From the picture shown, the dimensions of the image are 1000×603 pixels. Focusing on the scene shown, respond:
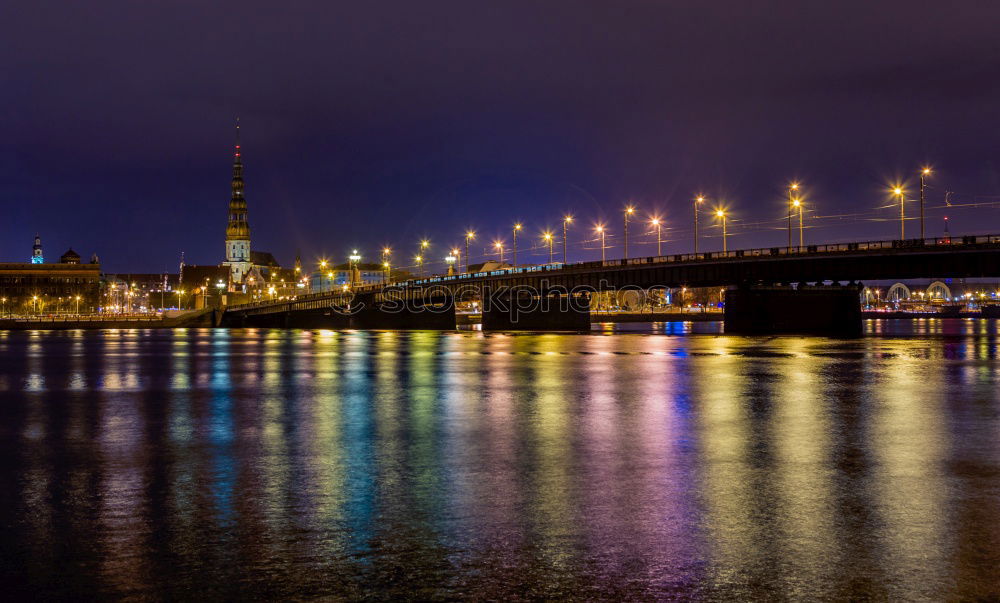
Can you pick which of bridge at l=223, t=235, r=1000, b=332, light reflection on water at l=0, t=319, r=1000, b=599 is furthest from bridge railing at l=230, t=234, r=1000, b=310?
light reflection on water at l=0, t=319, r=1000, b=599

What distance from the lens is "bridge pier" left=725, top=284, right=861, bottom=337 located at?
90688 mm

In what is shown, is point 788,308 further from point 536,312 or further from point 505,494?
point 505,494

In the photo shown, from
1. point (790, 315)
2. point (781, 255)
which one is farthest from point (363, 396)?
point (790, 315)

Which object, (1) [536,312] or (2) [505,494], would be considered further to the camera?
(1) [536,312]

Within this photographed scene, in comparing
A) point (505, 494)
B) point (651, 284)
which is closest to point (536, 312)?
point (651, 284)

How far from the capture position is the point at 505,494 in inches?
451

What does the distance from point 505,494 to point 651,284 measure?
289ft

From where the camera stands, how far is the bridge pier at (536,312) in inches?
4182

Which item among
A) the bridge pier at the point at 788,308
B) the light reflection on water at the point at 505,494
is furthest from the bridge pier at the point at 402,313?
the light reflection on water at the point at 505,494

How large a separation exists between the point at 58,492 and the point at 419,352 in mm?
40256

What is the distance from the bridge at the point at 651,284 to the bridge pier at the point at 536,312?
146 mm

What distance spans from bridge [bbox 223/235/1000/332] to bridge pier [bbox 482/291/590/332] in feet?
0.48

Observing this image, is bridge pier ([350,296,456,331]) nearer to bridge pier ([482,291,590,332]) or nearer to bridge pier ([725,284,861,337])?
bridge pier ([482,291,590,332])

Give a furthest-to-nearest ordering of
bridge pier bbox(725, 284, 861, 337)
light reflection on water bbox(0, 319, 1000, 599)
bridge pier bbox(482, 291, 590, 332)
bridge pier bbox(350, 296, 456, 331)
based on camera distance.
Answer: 1. bridge pier bbox(350, 296, 456, 331)
2. bridge pier bbox(482, 291, 590, 332)
3. bridge pier bbox(725, 284, 861, 337)
4. light reflection on water bbox(0, 319, 1000, 599)
